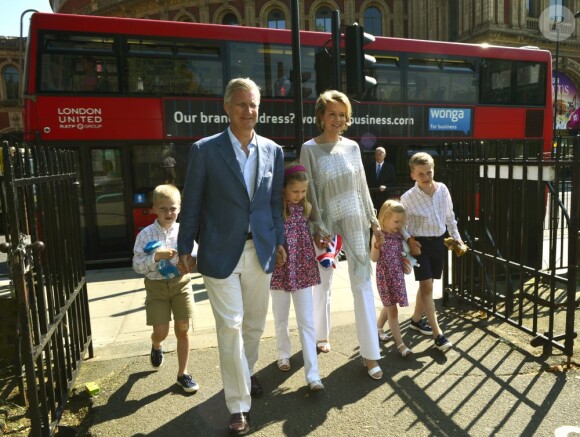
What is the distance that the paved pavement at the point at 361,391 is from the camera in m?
2.71

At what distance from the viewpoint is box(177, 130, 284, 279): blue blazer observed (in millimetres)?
2641

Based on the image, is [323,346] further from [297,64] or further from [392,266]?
[297,64]

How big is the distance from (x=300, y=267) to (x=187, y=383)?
111cm

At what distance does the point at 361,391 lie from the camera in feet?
10.1

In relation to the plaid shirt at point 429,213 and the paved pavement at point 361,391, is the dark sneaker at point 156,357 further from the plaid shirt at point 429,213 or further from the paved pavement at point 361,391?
the plaid shirt at point 429,213

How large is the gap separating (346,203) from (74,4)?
36.7 meters

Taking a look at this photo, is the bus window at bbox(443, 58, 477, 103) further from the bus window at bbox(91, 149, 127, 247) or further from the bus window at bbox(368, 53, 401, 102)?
the bus window at bbox(91, 149, 127, 247)

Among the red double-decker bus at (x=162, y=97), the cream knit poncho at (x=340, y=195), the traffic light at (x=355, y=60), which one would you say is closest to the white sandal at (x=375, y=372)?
the cream knit poncho at (x=340, y=195)

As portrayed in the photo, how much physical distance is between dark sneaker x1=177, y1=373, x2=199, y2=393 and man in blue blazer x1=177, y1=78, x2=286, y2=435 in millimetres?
547

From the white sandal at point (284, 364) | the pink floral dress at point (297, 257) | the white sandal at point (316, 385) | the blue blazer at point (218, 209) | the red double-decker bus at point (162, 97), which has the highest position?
the red double-decker bus at point (162, 97)

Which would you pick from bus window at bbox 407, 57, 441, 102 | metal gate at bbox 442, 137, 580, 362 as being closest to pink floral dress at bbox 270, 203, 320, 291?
metal gate at bbox 442, 137, 580, 362

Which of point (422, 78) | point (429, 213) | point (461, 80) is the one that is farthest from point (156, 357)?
point (461, 80)

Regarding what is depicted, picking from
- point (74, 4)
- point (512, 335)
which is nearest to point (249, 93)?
point (512, 335)

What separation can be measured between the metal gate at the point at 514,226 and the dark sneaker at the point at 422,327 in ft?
2.25
